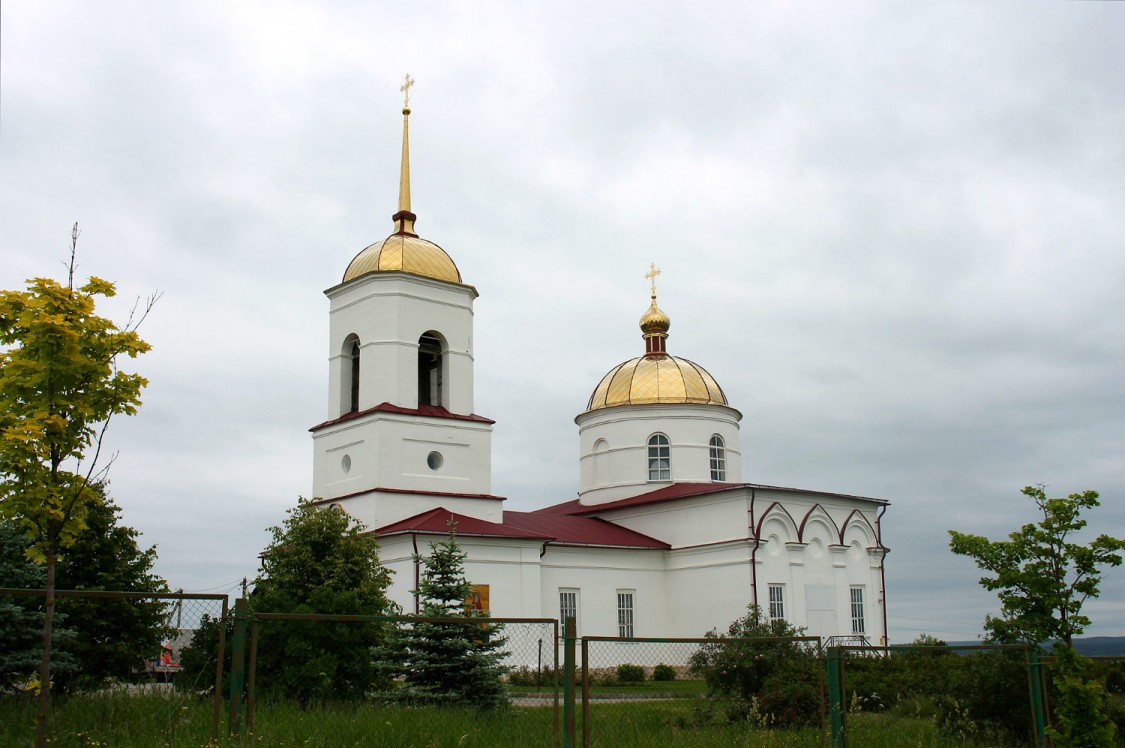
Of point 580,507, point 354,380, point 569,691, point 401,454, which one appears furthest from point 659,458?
point 569,691

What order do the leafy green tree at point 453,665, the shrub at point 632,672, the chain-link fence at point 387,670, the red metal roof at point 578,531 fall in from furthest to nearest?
the red metal roof at point 578,531, the shrub at point 632,672, the leafy green tree at point 453,665, the chain-link fence at point 387,670

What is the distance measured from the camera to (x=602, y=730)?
12.5m

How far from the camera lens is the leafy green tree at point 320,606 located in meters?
16.0

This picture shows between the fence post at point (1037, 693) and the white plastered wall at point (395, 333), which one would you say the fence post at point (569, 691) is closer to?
the fence post at point (1037, 693)

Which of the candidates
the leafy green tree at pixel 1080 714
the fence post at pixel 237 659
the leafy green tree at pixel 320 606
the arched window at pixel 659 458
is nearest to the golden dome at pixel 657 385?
the arched window at pixel 659 458

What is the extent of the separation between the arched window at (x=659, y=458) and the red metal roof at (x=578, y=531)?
281cm

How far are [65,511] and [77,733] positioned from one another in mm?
2261

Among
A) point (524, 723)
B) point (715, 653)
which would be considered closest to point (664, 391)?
point (715, 653)

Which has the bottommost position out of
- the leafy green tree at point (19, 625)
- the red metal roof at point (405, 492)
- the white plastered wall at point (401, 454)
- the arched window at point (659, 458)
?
the leafy green tree at point (19, 625)

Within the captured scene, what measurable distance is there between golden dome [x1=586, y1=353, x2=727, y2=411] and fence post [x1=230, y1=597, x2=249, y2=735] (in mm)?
28185

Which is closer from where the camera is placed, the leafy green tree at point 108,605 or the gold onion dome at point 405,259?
the leafy green tree at point 108,605

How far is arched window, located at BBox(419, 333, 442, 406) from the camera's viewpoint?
30.6 metres

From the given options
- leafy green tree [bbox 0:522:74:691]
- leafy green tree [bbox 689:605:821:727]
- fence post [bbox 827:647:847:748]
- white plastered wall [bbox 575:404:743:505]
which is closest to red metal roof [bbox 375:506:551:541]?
white plastered wall [bbox 575:404:743:505]

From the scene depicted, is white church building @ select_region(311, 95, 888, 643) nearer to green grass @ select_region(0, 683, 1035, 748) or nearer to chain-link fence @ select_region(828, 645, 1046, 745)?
green grass @ select_region(0, 683, 1035, 748)
